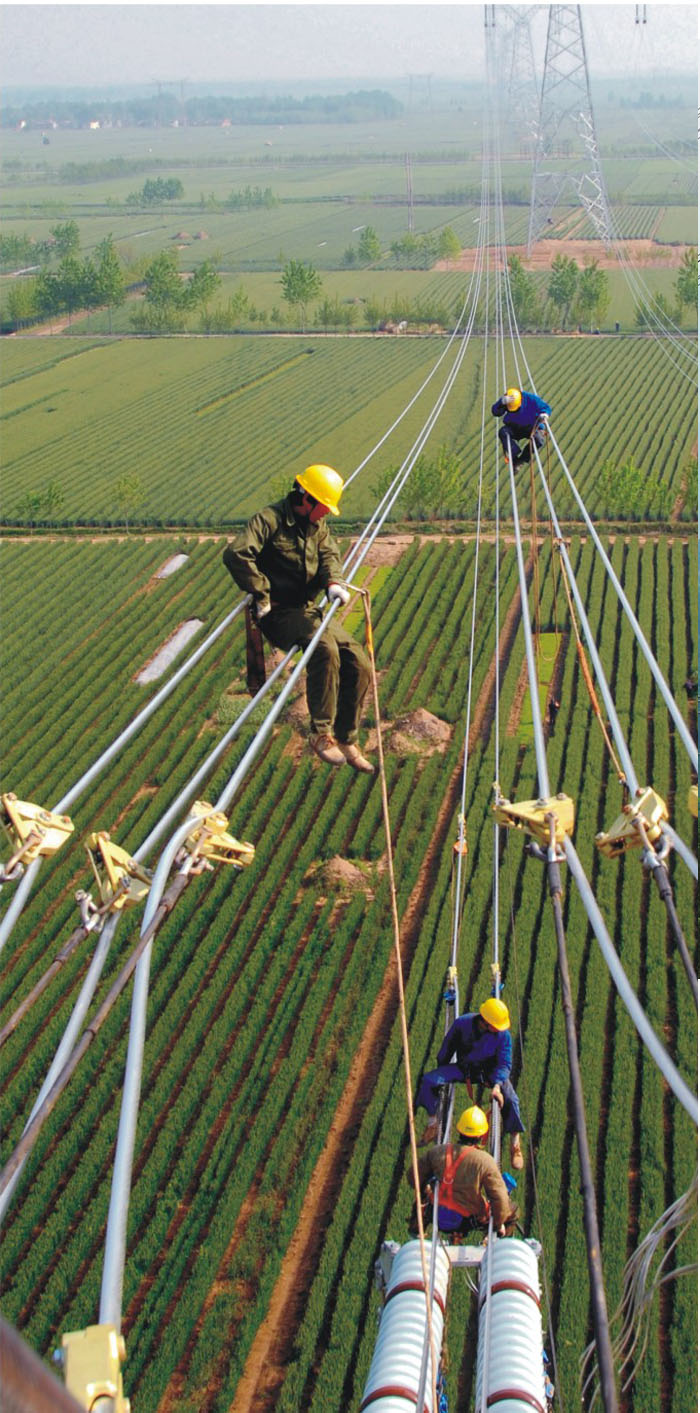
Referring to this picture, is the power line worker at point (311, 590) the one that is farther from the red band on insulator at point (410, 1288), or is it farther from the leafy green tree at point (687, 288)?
the leafy green tree at point (687, 288)

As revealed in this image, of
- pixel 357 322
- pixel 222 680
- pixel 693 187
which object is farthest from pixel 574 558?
pixel 693 187

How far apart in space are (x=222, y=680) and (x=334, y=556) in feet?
69.3

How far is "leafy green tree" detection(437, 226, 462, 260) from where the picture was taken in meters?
101

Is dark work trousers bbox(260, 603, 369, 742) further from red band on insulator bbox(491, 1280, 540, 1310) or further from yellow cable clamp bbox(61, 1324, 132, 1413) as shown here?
yellow cable clamp bbox(61, 1324, 132, 1413)

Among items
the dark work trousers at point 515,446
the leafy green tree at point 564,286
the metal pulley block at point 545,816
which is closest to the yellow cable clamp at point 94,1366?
the metal pulley block at point 545,816

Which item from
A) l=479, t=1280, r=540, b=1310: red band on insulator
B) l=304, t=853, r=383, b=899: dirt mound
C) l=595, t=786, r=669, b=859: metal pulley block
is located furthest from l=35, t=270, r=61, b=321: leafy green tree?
l=479, t=1280, r=540, b=1310: red band on insulator

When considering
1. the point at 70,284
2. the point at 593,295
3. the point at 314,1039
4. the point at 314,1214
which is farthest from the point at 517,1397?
the point at 70,284

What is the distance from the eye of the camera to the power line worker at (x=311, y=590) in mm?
8203

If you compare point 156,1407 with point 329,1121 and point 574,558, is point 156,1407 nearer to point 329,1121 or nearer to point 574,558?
point 329,1121

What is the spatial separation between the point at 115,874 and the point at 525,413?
34.6 feet

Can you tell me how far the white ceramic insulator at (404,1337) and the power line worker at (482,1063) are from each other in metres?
1.06

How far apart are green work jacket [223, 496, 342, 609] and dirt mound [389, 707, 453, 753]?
1683cm

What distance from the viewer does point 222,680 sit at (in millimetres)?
29609

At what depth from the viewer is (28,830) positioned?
18.6 feet
